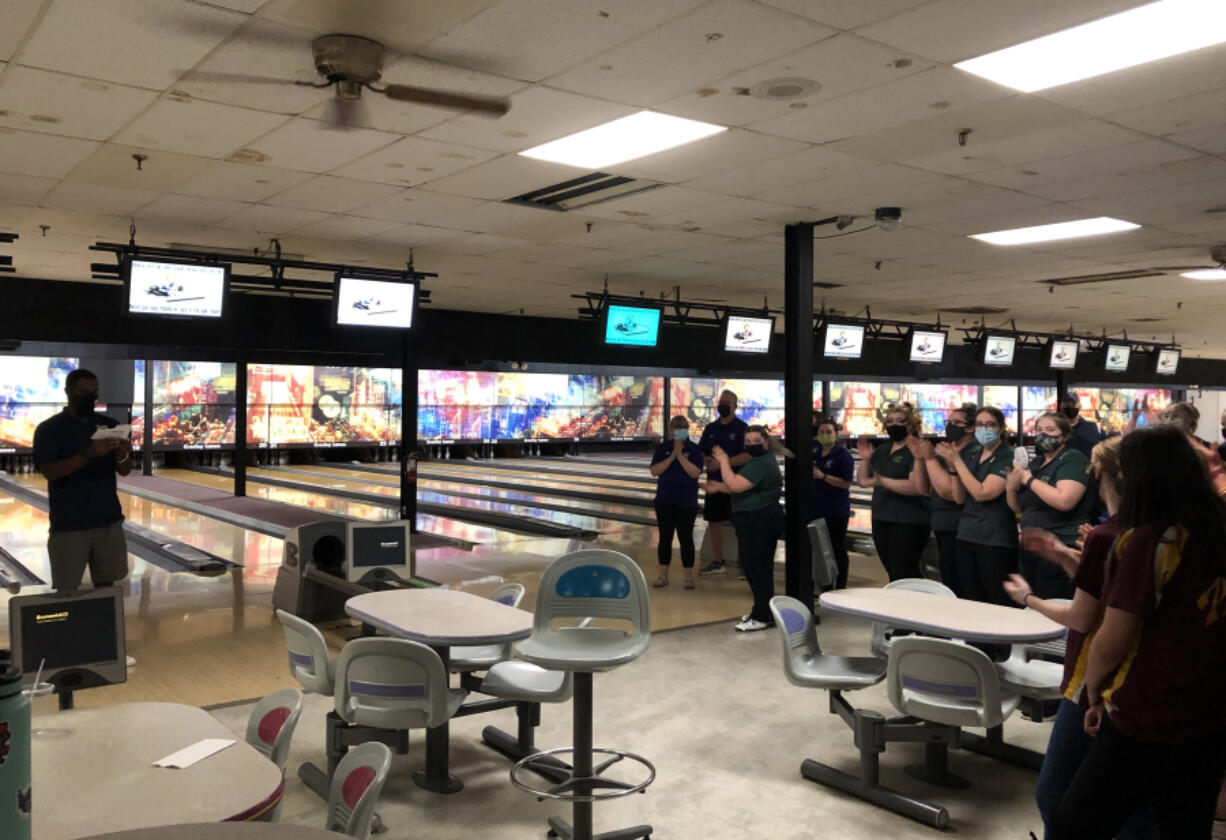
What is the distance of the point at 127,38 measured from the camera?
10.5 feet

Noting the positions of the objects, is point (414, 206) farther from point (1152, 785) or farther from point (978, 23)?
point (1152, 785)

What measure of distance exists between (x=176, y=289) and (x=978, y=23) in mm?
5073

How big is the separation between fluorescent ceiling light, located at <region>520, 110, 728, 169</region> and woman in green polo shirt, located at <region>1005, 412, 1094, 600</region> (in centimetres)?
197

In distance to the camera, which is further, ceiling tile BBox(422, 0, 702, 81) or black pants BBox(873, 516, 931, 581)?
black pants BBox(873, 516, 931, 581)

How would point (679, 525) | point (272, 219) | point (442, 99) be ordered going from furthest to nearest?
point (679, 525), point (272, 219), point (442, 99)

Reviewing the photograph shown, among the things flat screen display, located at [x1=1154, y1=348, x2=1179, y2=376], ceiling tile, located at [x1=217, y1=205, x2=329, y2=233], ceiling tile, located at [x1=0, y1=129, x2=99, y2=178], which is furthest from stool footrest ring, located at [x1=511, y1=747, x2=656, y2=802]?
flat screen display, located at [x1=1154, y1=348, x2=1179, y2=376]

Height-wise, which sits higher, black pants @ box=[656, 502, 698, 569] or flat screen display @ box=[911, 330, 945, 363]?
flat screen display @ box=[911, 330, 945, 363]

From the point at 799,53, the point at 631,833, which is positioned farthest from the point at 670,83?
A: the point at 631,833

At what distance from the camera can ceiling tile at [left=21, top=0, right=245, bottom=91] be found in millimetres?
2969

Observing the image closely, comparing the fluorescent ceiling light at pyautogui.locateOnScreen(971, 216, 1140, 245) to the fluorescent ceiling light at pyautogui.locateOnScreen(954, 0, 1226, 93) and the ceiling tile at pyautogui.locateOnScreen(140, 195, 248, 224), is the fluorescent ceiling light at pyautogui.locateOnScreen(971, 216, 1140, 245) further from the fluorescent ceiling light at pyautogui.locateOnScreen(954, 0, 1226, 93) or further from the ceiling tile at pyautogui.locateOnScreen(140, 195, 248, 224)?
the ceiling tile at pyautogui.locateOnScreen(140, 195, 248, 224)

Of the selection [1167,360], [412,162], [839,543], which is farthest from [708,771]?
[1167,360]

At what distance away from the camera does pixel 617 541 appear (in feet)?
33.0

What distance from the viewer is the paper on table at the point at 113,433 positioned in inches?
198

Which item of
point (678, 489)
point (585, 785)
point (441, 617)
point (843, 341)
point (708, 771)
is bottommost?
point (708, 771)
